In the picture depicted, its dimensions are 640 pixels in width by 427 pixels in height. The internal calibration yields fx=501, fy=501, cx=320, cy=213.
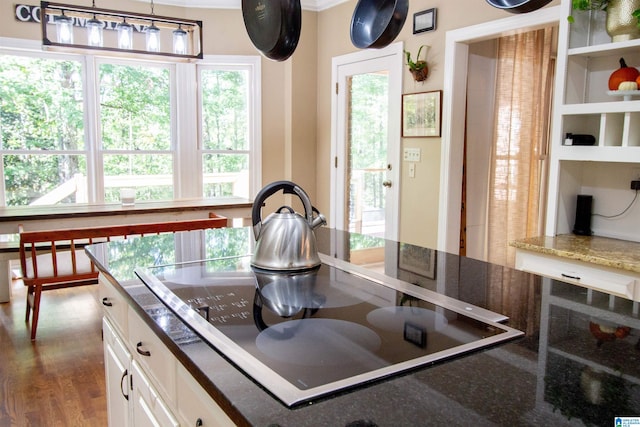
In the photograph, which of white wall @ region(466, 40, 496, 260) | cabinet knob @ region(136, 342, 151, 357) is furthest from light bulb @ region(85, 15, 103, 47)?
white wall @ region(466, 40, 496, 260)

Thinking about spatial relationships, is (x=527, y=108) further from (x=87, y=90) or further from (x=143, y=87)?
(x=87, y=90)

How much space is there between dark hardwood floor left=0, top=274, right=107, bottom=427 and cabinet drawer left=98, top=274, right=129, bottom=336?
88 centimetres

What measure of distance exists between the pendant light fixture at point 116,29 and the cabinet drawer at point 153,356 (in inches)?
92.5

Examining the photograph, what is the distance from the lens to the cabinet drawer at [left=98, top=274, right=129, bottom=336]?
1.58 metres

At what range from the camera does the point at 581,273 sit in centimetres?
237

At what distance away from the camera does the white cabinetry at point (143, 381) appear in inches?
39.8

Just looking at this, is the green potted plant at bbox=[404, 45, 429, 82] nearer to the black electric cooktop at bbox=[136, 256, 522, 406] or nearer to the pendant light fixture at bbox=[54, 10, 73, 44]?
the pendant light fixture at bbox=[54, 10, 73, 44]

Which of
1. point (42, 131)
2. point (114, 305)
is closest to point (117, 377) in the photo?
point (114, 305)

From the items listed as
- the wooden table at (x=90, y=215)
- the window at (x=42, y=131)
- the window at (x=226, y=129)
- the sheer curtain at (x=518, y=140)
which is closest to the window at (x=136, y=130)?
the window at (x=42, y=131)

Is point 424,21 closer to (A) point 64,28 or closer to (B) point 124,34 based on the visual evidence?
(B) point 124,34

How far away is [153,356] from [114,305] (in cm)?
51

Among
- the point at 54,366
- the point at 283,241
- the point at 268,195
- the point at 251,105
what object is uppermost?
the point at 251,105

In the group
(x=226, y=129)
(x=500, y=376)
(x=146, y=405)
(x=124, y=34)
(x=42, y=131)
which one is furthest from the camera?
(x=226, y=129)

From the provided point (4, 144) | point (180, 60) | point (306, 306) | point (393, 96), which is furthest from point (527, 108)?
point (4, 144)
